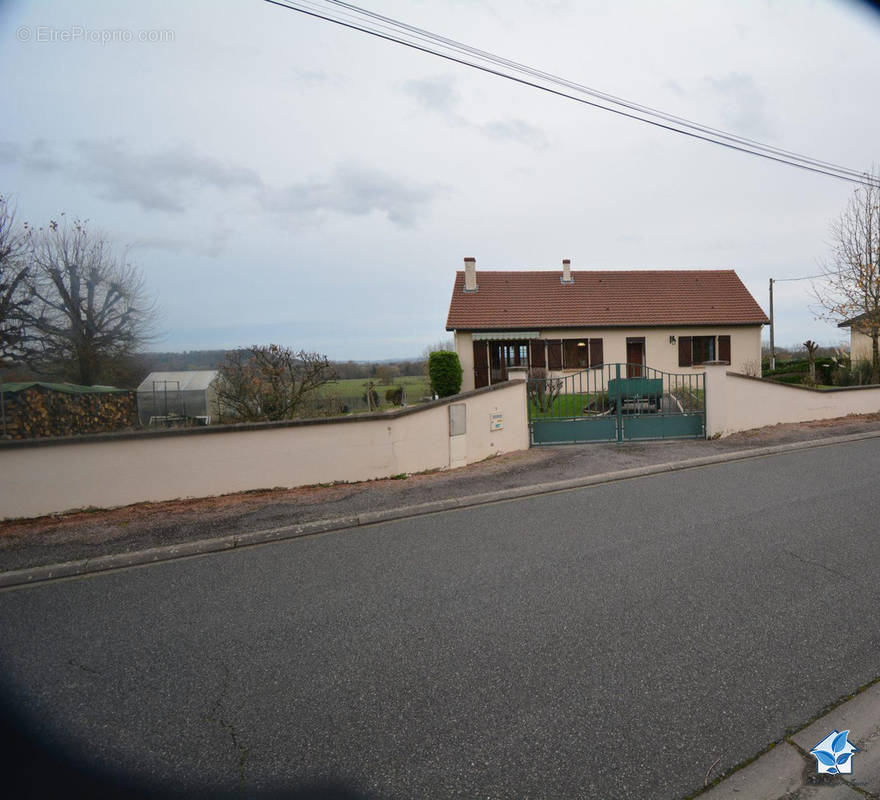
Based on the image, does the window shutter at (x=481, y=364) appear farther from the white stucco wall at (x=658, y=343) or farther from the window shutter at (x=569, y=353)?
the window shutter at (x=569, y=353)

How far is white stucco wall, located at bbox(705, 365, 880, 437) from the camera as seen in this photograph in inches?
447

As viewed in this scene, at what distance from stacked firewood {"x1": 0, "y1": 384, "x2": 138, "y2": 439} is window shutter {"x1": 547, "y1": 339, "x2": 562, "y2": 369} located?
1805cm

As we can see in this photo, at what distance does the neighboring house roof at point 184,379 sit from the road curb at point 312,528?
9.23m

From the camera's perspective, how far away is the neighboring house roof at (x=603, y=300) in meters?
24.0

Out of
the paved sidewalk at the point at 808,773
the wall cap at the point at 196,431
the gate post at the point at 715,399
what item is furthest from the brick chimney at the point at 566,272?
the paved sidewalk at the point at 808,773

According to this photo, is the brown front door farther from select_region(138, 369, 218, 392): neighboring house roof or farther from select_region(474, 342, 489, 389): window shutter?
select_region(138, 369, 218, 392): neighboring house roof

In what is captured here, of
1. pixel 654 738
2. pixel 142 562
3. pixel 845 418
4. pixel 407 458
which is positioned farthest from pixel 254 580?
pixel 845 418

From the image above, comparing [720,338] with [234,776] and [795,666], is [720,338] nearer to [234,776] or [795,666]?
[795,666]

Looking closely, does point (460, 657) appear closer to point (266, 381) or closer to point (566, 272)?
point (266, 381)

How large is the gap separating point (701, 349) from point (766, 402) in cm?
1352

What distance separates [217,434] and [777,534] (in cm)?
694

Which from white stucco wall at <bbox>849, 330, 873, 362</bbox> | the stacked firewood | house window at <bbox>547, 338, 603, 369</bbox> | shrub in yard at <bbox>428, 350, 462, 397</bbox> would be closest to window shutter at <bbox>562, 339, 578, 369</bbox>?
house window at <bbox>547, 338, 603, 369</bbox>

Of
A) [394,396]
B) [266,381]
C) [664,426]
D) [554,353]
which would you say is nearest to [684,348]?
[554,353]

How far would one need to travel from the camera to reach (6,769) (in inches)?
88.9
